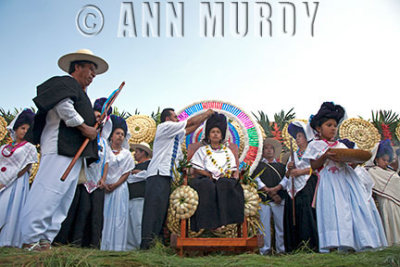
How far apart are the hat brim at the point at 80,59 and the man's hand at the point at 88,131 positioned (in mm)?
848

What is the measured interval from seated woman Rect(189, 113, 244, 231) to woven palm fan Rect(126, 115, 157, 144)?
3013mm

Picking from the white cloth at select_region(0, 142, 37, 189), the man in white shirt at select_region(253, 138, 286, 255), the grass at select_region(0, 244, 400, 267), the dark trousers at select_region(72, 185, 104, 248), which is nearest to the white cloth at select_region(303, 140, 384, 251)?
the grass at select_region(0, 244, 400, 267)

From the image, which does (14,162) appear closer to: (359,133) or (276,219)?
(276,219)

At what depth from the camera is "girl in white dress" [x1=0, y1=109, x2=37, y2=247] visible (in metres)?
5.39

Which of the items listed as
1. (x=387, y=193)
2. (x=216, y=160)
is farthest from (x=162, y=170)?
(x=387, y=193)

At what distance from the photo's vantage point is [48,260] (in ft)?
8.78

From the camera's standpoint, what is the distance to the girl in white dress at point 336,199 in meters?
4.41

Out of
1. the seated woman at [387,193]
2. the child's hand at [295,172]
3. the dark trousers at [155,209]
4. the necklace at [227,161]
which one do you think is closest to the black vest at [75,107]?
the dark trousers at [155,209]

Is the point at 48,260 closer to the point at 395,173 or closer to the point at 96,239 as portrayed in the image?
the point at 96,239

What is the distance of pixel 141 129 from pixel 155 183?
3.39 metres

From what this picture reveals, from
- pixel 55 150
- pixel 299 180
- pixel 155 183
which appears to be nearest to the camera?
pixel 55 150

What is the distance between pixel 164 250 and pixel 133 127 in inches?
172

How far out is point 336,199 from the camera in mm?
4617

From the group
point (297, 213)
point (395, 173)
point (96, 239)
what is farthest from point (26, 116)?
point (395, 173)
